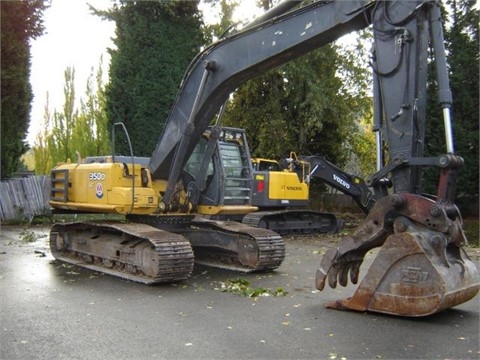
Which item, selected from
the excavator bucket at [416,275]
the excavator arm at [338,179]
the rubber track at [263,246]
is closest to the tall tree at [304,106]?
the excavator arm at [338,179]

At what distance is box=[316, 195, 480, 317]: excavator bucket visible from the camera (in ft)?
17.1

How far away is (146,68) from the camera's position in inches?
846

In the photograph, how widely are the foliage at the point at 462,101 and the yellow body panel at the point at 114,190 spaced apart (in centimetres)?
1092

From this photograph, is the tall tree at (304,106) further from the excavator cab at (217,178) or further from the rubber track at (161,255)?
the rubber track at (161,255)

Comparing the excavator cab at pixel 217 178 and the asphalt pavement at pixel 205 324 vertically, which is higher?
the excavator cab at pixel 217 178

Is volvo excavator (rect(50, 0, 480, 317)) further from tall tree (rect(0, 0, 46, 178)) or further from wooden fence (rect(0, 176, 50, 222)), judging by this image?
tall tree (rect(0, 0, 46, 178))

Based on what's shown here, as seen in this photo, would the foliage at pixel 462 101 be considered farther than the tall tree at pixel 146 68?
No

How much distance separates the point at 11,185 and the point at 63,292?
38.9 feet

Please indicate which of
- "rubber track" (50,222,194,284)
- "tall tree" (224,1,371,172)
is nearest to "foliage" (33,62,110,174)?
"tall tree" (224,1,371,172)

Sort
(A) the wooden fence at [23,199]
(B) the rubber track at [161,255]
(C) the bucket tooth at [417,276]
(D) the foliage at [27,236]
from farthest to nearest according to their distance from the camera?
(A) the wooden fence at [23,199] → (D) the foliage at [27,236] → (B) the rubber track at [161,255] → (C) the bucket tooth at [417,276]

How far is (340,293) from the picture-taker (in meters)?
7.10

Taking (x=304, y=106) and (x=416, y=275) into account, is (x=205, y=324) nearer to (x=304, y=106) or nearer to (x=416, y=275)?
(x=416, y=275)

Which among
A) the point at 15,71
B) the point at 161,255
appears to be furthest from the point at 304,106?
the point at 161,255

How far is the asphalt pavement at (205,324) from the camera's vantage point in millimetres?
4652
